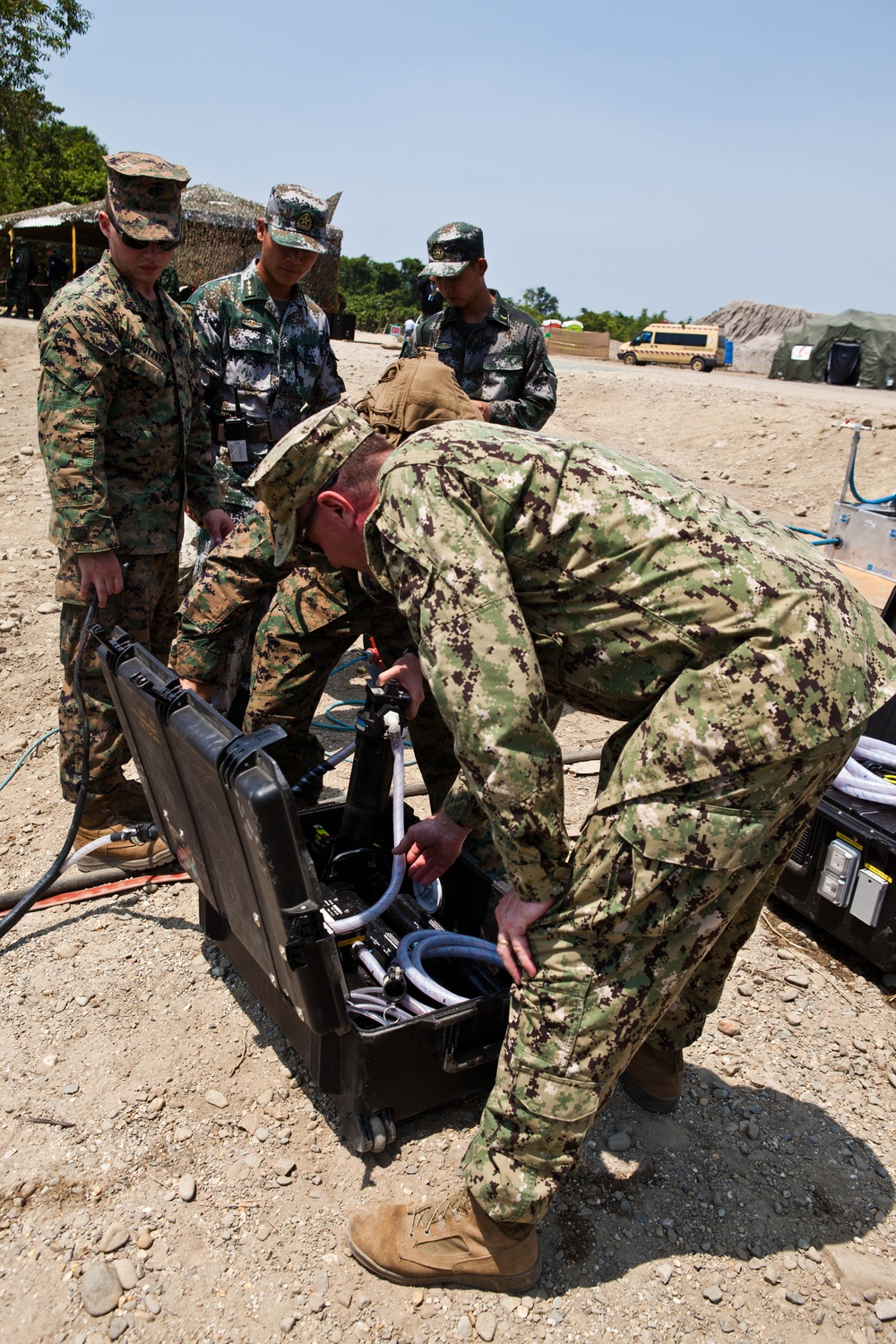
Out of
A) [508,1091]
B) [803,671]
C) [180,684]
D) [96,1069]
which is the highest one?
[803,671]

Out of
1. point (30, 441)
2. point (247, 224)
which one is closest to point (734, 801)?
point (30, 441)

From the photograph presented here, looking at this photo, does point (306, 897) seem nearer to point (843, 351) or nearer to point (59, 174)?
point (843, 351)

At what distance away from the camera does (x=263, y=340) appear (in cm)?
407

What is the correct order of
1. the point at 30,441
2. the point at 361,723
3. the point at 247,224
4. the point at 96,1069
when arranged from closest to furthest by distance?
1. the point at 96,1069
2. the point at 361,723
3. the point at 30,441
4. the point at 247,224

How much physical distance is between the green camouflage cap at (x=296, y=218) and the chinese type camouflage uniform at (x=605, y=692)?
2.65m

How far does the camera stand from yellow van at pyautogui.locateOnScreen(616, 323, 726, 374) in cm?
2758

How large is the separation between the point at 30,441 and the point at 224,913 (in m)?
9.29

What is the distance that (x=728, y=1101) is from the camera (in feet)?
8.57

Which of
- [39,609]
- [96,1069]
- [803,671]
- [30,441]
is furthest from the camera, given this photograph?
[30,441]

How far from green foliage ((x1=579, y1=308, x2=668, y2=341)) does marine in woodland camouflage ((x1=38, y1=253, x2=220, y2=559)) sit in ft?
141

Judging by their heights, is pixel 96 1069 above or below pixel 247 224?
below

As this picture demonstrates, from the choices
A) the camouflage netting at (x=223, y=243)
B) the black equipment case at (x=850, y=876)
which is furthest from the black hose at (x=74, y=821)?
the camouflage netting at (x=223, y=243)

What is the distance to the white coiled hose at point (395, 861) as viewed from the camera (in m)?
2.35

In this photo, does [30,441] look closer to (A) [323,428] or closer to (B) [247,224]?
(B) [247,224]
